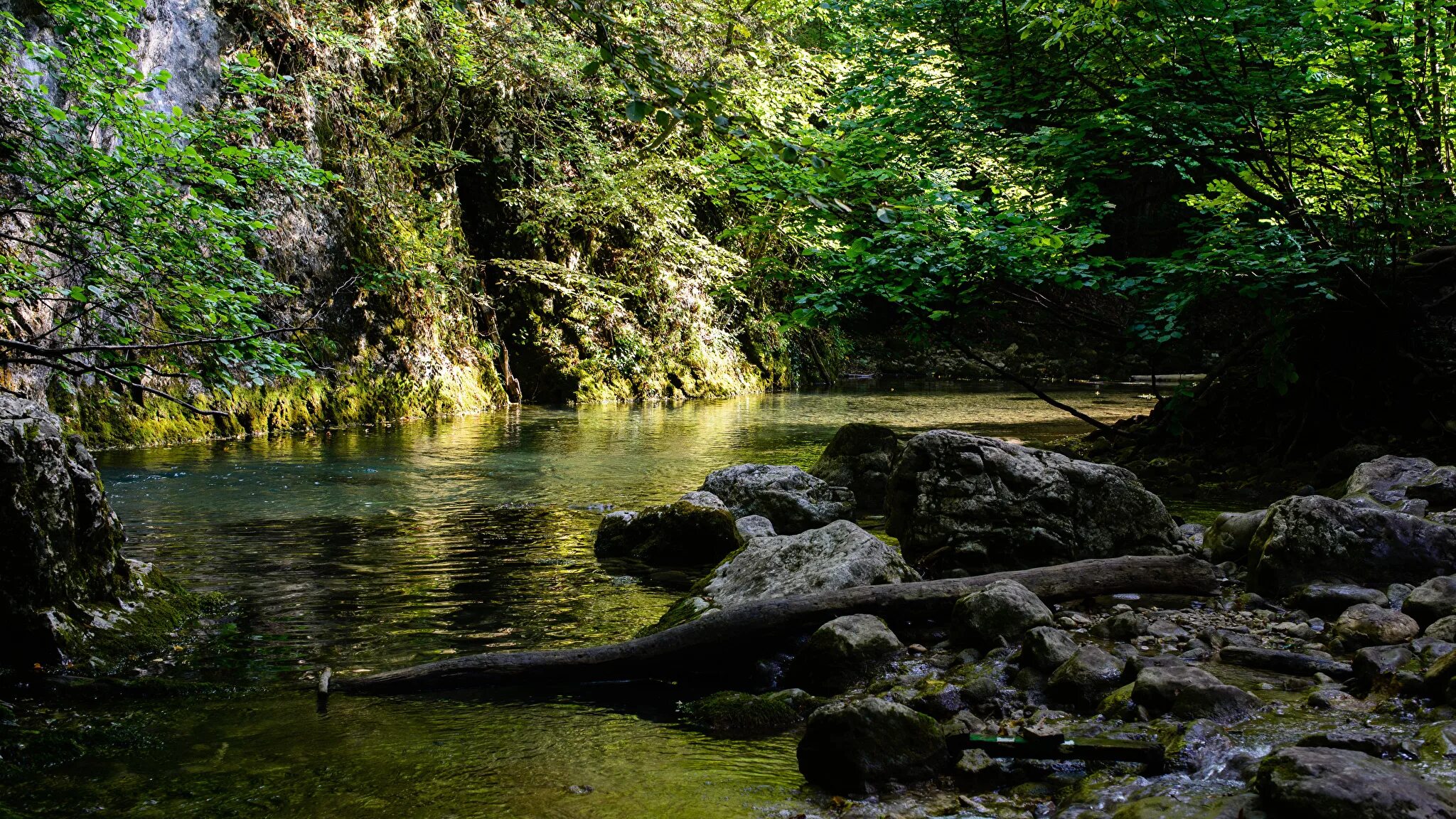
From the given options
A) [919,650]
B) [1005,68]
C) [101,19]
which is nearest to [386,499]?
[101,19]

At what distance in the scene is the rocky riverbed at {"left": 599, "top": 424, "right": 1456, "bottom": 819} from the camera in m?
3.00

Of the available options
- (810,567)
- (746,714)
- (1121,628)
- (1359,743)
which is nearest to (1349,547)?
(1121,628)

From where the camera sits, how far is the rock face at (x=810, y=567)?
5285mm

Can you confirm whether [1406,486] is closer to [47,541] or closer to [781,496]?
[781,496]

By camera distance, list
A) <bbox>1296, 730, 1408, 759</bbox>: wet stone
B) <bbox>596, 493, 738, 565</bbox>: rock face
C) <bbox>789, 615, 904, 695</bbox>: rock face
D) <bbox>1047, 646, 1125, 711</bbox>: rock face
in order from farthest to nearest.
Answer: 1. <bbox>596, 493, 738, 565</bbox>: rock face
2. <bbox>789, 615, 904, 695</bbox>: rock face
3. <bbox>1047, 646, 1125, 711</bbox>: rock face
4. <bbox>1296, 730, 1408, 759</bbox>: wet stone

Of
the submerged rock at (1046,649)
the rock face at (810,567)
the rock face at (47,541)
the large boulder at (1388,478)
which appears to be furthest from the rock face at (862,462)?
the rock face at (47,541)

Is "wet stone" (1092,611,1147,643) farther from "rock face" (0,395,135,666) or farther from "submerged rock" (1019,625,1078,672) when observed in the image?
"rock face" (0,395,135,666)

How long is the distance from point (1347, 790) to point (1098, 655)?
1543mm

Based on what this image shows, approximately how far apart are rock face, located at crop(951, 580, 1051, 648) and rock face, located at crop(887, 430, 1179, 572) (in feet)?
4.78

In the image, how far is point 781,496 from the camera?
8.68m

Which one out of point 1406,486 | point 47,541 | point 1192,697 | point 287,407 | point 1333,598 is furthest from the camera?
point 287,407

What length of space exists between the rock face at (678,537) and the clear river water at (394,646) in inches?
19.3

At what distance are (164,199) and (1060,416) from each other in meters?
18.0

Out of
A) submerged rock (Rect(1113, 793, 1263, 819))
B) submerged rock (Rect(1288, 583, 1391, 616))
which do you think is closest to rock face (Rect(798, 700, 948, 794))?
submerged rock (Rect(1113, 793, 1263, 819))
